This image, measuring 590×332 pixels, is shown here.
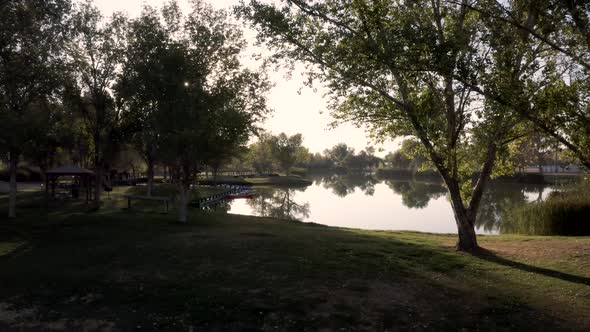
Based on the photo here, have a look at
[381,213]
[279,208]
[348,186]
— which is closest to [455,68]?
[381,213]

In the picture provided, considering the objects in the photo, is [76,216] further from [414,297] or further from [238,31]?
[414,297]

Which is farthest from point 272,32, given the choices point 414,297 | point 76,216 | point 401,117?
point 76,216

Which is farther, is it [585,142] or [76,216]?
[76,216]

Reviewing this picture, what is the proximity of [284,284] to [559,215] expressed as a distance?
60.9ft

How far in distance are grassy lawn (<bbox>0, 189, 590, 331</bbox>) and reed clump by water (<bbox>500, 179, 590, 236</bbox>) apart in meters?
5.51

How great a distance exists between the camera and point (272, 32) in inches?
599

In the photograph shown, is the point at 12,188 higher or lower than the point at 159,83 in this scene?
lower

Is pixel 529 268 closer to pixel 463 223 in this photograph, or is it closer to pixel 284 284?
pixel 463 223

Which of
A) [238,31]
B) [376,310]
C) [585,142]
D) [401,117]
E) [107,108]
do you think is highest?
[238,31]

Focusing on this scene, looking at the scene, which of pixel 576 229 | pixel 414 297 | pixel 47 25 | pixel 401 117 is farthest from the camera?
pixel 47 25

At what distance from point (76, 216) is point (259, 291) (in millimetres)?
19356

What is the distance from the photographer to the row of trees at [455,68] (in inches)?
447

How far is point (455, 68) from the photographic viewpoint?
12.0 m

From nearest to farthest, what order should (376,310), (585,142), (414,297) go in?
(376,310) < (414,297) < (585,142)
